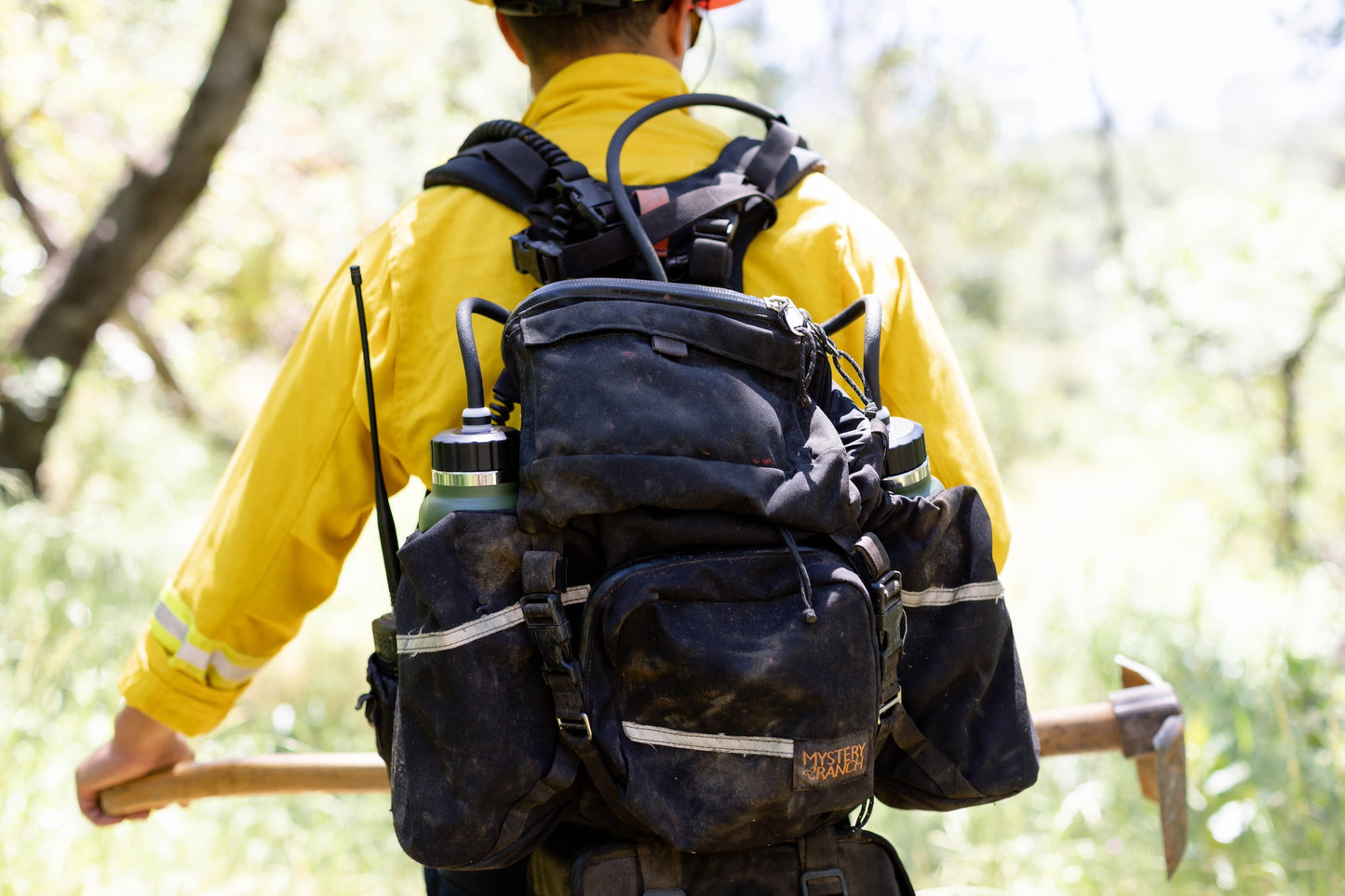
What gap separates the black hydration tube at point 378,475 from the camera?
141 centimetres

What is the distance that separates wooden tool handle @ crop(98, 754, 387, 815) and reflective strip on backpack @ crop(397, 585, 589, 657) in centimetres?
90

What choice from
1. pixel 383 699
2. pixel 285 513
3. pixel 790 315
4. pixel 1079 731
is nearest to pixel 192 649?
pixel 285 513

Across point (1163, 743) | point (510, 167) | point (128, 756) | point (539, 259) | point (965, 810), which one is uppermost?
point (510, 167)

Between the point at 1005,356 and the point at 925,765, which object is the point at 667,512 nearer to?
the point at 925,765

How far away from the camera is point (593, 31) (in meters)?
1.66

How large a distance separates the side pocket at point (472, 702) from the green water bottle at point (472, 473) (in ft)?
0.09

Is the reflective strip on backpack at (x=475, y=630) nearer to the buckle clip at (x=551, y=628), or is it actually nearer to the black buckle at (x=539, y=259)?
the buckle clip at (x=551, y=628)

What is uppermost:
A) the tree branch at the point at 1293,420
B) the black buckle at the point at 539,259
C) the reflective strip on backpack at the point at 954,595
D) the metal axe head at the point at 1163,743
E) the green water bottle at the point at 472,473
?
the black buckle at the point at 539,259

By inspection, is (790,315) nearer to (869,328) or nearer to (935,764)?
(869,328)

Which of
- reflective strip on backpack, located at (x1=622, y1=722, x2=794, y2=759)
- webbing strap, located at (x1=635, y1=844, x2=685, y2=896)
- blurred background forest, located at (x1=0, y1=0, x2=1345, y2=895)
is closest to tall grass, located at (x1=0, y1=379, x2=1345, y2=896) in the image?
blurred background forest, located at (x1=0, y1=0, x2=1345, y2=895)

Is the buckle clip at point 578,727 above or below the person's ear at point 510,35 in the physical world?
below

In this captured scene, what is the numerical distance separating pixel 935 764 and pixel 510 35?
4.67ft

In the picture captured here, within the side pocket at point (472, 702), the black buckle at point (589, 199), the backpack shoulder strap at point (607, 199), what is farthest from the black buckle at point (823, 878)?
the black buckle at point (589, 199)

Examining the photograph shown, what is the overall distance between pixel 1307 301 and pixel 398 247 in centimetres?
876
